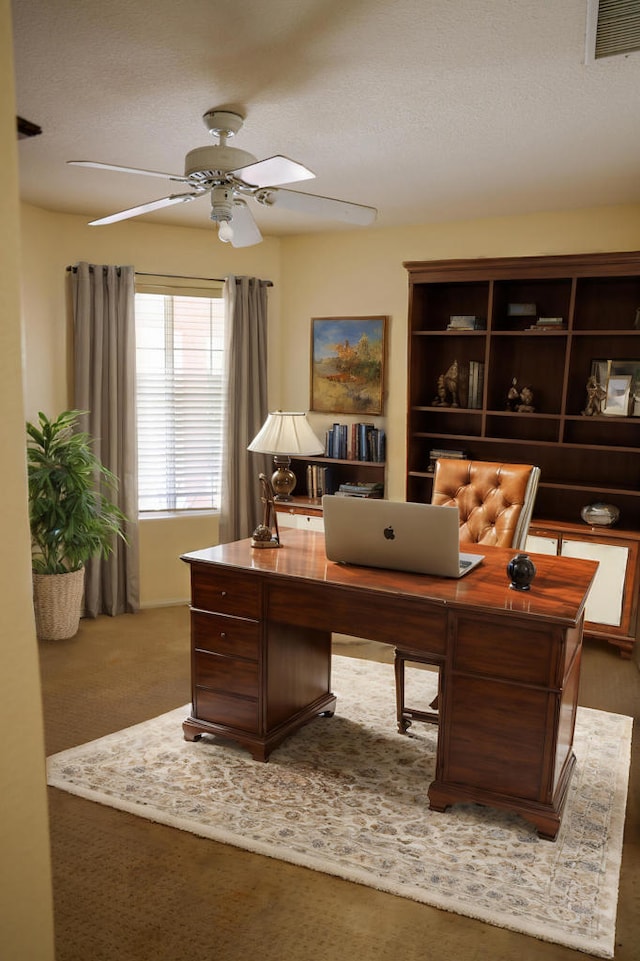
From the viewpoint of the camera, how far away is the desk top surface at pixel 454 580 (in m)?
2.51

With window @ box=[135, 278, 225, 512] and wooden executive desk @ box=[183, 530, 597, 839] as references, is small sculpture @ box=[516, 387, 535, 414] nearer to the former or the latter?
wooden executive desk @ box=[183, 530, 597, 839]

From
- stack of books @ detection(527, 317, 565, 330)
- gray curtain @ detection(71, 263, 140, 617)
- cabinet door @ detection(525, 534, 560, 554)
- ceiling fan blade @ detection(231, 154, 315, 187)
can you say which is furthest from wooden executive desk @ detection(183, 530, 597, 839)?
gray curtain @ detection(71, 263, 140, 617)

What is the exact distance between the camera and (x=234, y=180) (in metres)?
2.72

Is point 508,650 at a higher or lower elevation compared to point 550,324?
lower

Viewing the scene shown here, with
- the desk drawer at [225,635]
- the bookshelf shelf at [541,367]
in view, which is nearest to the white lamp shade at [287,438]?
the desk drawer at [225,635]

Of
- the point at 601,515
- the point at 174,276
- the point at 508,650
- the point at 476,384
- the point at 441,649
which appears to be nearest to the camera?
the point at 508,650

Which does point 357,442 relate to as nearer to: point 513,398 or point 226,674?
point 513,398

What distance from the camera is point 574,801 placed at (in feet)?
9.14

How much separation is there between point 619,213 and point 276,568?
122 inches

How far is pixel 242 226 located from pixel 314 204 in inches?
16.4

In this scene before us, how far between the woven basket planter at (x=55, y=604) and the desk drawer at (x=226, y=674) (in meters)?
1.71

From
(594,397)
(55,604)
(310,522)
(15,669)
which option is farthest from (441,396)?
(15,669)

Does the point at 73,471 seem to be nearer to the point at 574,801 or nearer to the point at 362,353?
the point at 362,353

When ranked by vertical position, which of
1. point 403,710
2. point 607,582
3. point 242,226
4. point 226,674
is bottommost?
point 403,710
